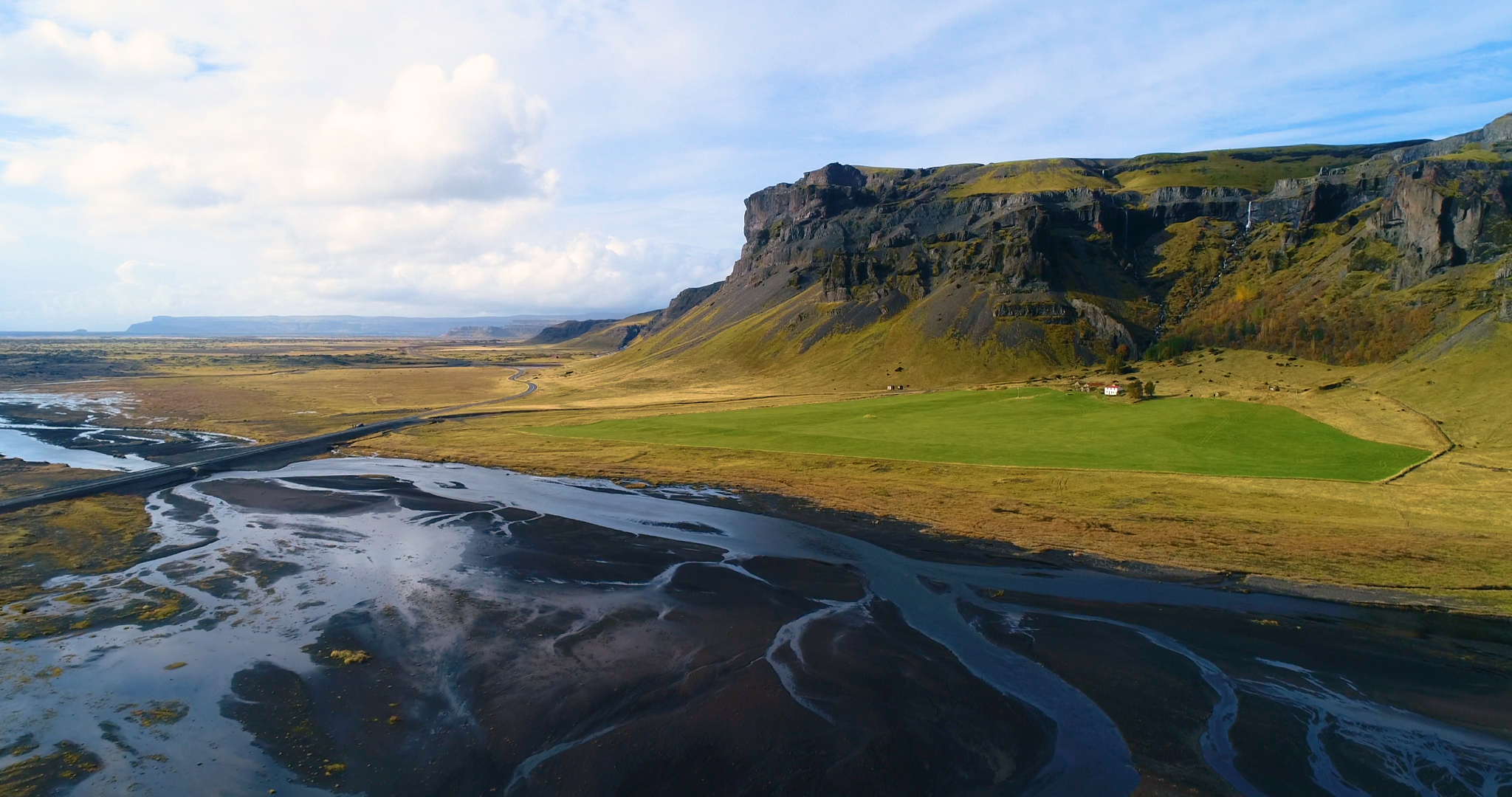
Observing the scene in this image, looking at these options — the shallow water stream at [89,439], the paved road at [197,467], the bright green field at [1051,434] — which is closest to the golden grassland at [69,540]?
the paved road at [197,467]

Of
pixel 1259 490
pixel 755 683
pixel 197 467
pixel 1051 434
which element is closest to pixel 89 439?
pixel 197 467

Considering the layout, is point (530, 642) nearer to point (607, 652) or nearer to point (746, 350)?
point (607, 652)

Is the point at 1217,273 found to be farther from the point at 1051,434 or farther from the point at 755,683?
the point at 755,683

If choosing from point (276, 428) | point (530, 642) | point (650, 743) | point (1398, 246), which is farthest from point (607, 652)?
point (1398, 246)

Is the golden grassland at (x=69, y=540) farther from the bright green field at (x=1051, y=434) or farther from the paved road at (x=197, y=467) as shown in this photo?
the bright green field at (x=1051, y=434)

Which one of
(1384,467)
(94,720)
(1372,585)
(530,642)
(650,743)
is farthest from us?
(1384,467)

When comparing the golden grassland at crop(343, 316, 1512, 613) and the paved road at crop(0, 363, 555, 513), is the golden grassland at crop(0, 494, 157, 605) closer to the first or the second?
the paved road at crop(0, 363, 555, 513)
